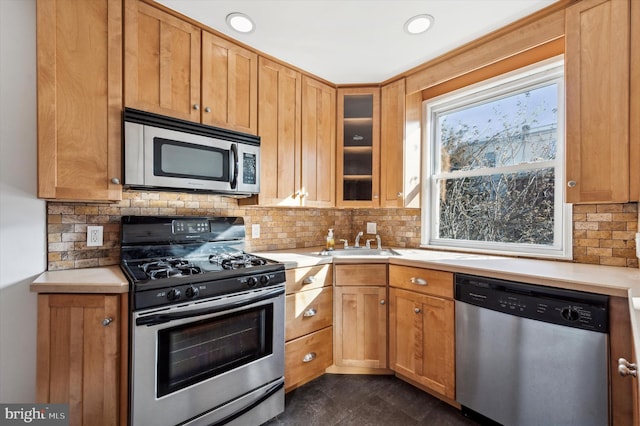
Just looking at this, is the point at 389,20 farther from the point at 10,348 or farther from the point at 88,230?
the point at 10,348

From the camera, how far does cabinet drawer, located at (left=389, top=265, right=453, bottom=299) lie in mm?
1750

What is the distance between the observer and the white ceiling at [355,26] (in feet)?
5.24

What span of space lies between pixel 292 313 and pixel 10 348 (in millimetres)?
1427

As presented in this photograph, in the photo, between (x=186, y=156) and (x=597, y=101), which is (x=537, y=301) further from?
(x=186, y=156)

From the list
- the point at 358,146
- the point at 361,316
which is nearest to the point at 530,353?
the point at 361,316

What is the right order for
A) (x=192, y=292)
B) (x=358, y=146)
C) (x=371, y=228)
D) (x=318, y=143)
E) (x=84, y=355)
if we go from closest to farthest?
(x=84, y=355), (x=192, y=292), (x=318, y=143), (x=358, y=146), (x=371, y=228)

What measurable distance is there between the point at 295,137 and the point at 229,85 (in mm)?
612

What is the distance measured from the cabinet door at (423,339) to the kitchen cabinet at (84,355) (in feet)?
5.32

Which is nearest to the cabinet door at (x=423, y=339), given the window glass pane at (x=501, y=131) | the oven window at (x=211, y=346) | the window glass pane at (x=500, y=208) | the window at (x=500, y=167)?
the window at (x=500, y=167)

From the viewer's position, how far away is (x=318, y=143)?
96.3 inches

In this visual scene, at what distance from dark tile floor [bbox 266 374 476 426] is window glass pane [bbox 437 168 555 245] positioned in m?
Answer: 1.25

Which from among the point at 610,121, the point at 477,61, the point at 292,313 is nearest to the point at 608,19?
the point at 610,121

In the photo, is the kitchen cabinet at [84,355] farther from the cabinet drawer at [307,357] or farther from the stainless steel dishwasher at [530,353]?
the stainless steel dishwasher at [530,353]

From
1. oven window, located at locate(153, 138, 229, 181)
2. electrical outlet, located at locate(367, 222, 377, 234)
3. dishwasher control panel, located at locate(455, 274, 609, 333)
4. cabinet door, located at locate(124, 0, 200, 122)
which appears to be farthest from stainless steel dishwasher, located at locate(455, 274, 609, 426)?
cabinet door, located at locate(124, 0, 200, 122)
